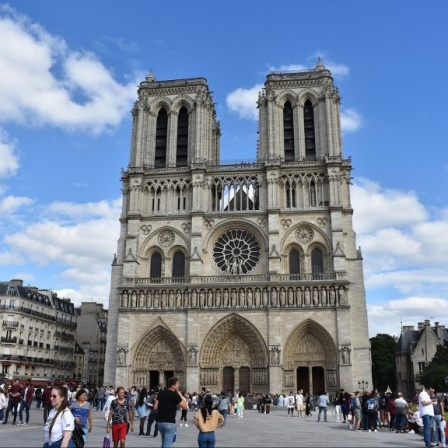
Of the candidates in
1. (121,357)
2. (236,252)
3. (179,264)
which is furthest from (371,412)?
(179,264)

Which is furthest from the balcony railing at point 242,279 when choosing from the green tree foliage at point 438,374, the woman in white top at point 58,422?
the woman in white top at point 58,422

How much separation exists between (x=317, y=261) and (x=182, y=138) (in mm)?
14424

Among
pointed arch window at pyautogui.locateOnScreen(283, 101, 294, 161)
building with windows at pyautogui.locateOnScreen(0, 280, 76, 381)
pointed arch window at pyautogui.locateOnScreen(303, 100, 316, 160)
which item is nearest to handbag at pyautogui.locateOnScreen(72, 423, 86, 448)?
pointed arch window at pyautogui.locateOnScreen(303, 100, 316, 160)

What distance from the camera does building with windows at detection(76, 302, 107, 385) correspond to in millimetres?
55250

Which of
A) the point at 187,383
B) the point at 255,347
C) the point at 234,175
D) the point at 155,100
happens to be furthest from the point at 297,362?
the point at 155,100

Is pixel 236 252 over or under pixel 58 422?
over

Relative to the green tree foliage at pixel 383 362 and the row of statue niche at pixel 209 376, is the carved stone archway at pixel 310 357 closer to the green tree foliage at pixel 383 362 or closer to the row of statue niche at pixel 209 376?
the row of statue niche at pixel 209 376

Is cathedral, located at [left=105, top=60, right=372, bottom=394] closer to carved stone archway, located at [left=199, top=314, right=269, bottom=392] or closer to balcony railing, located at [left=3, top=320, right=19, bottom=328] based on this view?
carved stone archway, located at [left=199, top=314, right=269, bottom=392]

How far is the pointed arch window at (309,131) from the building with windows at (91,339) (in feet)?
96.4

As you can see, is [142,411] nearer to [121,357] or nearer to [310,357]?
[121,357]

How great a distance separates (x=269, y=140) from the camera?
133 feet

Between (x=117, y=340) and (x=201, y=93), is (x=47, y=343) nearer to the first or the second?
(x=117, y=340)

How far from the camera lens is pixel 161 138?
142 ft

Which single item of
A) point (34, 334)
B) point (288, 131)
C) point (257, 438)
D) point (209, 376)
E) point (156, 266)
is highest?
point (288, 131)
